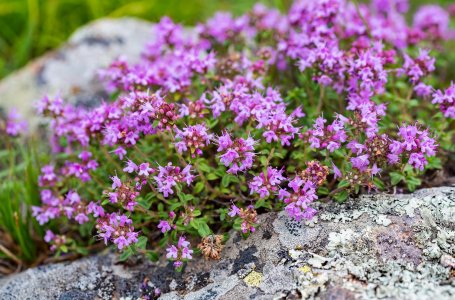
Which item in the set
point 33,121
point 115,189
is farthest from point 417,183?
point 33,121

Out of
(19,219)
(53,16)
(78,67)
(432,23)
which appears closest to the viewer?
(19,219)

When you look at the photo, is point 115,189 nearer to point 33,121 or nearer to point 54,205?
point 54,205

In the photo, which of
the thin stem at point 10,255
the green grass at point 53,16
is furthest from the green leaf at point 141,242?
the green grass at point 53,16

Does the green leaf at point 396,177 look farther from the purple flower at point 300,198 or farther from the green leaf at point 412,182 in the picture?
the purple flower at point 300,198

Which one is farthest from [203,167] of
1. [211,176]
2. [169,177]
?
[169,177]

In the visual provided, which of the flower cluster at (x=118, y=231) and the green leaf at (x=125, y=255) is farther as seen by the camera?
the green leaf at (x=125, y=255)

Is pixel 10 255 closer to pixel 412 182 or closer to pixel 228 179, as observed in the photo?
pixel 228 179
